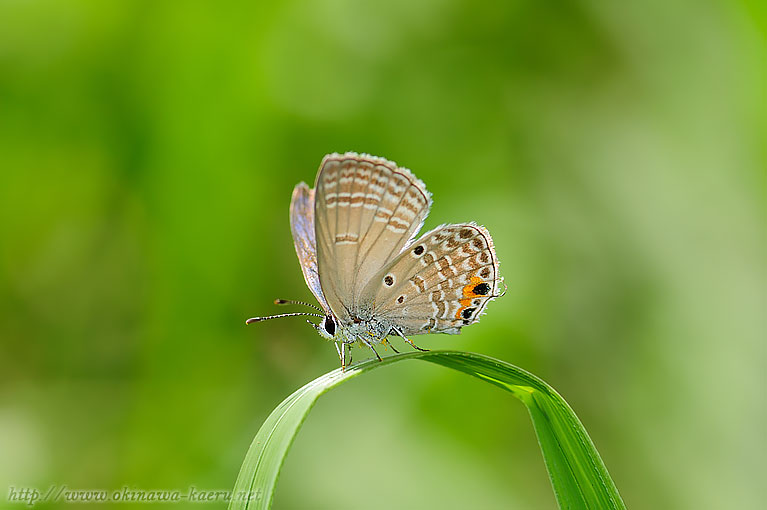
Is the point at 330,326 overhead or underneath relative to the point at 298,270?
overhead

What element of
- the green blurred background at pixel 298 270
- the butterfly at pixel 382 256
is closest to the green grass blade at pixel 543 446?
the butterfly at pixel 382 256

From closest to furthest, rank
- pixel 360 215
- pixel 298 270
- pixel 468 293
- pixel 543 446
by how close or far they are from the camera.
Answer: pixel 543 446 < pixel 360 215 < pixel 468 293 < pixel 298 270

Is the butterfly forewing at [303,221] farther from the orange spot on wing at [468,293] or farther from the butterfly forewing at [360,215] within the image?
the orange spot on wing at [468,293]

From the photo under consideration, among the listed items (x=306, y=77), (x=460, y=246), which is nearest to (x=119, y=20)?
(x=306, y=77)

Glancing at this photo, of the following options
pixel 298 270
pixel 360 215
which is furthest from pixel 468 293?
pixel 298 270

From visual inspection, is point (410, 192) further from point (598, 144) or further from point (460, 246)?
point (598, 144)

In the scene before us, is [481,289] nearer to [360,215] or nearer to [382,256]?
[382,256]

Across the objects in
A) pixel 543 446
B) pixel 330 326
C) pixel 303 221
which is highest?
pixel 303 221

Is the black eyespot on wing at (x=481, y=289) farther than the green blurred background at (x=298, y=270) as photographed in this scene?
No
